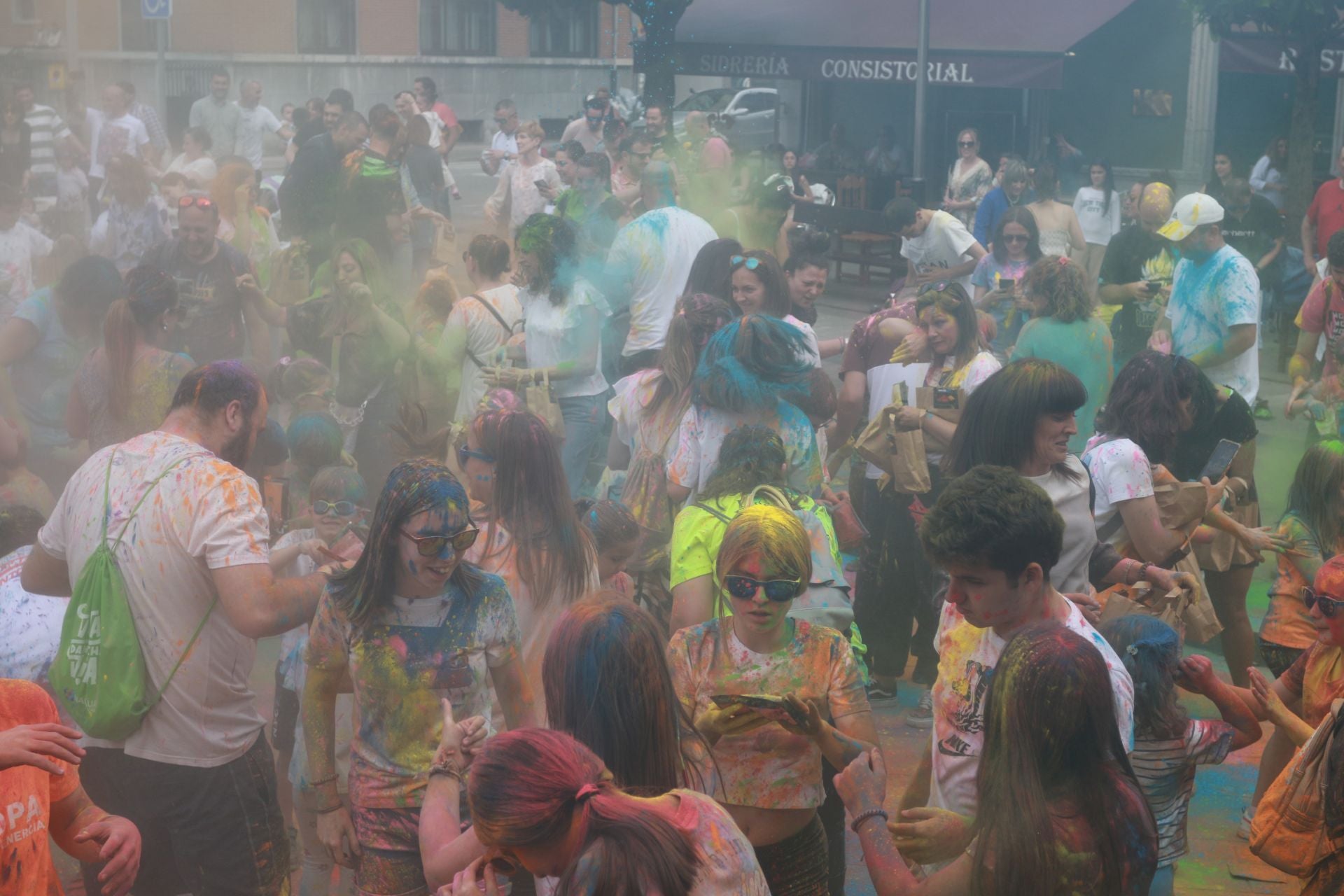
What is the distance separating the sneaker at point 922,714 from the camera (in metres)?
5.78

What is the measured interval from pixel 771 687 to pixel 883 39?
706 inches

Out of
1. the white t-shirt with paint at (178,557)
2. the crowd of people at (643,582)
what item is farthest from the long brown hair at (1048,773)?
the white t-shirt with paint at (178,557)

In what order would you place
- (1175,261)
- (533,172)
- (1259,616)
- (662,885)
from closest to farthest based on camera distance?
(662,885) → (1259,616) → (1175,261) → (533,172)

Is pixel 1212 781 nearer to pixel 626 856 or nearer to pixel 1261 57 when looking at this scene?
pixel 626 856

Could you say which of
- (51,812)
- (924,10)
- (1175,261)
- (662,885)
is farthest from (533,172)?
(662,885)

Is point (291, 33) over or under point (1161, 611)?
over

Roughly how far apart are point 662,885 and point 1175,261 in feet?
25.4

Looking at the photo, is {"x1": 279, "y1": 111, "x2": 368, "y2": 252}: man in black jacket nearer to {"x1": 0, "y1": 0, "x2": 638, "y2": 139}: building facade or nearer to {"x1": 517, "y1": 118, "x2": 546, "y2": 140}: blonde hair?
{"x1": 517, "y1": 118, "x2": 546, "y2": 140}: blonde hair

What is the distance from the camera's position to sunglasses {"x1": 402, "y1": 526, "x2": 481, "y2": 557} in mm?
3289

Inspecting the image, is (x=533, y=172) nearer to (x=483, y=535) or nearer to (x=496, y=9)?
(x=483, y=535)

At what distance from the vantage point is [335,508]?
4293 mm

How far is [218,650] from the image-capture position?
361 centimetres

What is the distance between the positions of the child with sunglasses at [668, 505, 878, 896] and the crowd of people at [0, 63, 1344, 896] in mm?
11

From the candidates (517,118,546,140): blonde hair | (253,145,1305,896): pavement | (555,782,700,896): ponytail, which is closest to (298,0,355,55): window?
(517,118,546,140): blonde hair
